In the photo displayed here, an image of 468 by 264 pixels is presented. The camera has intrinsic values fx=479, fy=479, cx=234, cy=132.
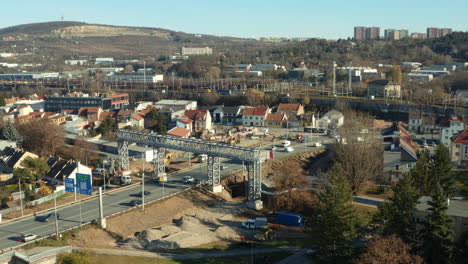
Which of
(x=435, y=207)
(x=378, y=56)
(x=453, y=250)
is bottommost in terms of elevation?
(x=453, y=250)

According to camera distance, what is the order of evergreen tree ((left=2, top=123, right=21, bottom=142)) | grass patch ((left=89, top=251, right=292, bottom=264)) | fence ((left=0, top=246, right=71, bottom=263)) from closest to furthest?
fence ((left=0, top=246, right=71, bottom=263)) < grass patch ((left=89, top=251, right=292, bottom=264)) < evergreen tree ((left=2, top=123, right=21, bottom=142))

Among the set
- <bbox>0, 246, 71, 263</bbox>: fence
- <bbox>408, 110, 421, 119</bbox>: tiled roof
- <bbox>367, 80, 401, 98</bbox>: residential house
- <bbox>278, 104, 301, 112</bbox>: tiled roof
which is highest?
<bbox>367, 80, 401, 98</bbox>: residential house

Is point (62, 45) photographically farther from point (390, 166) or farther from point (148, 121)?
point (390, 166)

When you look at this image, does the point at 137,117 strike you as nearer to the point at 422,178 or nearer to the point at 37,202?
the point at 37,202

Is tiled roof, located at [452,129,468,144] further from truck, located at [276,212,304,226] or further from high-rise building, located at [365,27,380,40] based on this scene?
high-rise building, located at [365,27,380,40]

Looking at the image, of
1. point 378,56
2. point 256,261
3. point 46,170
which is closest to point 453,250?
point 256,261

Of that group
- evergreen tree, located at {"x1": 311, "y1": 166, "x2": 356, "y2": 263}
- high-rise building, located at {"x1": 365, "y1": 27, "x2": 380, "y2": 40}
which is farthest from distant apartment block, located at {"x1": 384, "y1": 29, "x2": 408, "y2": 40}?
evergreen tree, located at {"x1": 311, "y1": 166, "x2": 356, "y2": 263}

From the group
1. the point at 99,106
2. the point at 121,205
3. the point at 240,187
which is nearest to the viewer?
the point at 121,205
